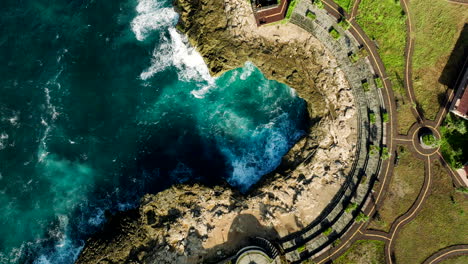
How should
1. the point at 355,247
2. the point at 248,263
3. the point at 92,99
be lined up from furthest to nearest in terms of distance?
the point at 92,99 → the point at 355,247 → the point at 248,263

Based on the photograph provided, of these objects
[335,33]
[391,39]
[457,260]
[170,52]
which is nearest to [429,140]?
[391,39]

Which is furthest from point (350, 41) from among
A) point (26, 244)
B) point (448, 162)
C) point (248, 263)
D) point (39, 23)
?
point (26, 244)

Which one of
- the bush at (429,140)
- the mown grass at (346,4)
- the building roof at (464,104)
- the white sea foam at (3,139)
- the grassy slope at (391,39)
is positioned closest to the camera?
the building roof at (464,104)

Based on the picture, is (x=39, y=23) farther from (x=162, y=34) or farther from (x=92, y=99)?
(x=162, y=34)

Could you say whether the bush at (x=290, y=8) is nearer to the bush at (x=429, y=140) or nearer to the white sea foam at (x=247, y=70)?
the white sea foam at (x=247, y=70)

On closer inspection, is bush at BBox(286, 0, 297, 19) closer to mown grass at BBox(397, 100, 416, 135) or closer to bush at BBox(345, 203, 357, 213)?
mown grass at BBox(397, 100, 416, 135)

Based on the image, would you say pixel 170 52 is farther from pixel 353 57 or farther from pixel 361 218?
pixel 361 218

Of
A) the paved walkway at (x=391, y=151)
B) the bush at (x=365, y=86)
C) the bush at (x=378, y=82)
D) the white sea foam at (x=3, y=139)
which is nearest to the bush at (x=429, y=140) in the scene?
the paved walkway at (x=391, y=151)
